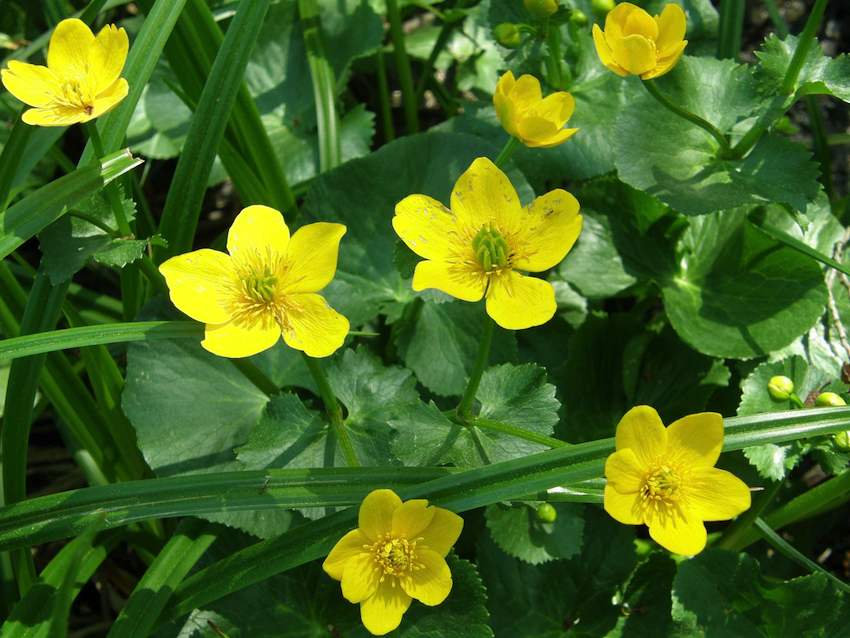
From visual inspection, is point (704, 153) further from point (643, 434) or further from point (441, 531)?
point (441, 531)

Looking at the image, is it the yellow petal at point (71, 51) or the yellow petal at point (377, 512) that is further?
the yellow petal at point (71, 51)

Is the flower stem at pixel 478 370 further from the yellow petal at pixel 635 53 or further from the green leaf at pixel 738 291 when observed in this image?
the green leaf at pixel 738 291

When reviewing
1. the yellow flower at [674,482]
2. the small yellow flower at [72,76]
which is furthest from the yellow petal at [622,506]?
the small yellow flower at [72,76]

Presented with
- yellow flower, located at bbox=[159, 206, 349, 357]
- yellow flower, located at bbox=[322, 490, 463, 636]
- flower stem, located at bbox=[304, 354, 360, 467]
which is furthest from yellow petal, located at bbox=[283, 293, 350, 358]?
yellow flower, located at bbox=[322, 490, 463, 636]

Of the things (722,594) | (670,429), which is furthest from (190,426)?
(722,594)

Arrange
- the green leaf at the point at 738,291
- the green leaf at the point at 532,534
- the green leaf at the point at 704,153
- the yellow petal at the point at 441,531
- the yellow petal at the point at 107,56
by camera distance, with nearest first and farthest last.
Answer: the yellow petal at the point at 441,531 < the yellow petal at the point at 107,56 < the green leaf at the point at 532,534 < the green leaf at the point at 704,153 < the green leaf at the point at 738,291

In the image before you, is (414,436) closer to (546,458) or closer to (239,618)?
(546,458)
